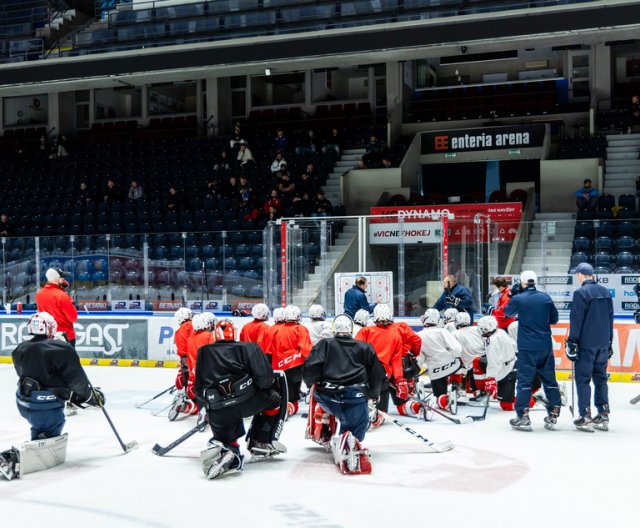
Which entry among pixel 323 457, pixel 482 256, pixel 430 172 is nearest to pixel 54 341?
pixel 323 457

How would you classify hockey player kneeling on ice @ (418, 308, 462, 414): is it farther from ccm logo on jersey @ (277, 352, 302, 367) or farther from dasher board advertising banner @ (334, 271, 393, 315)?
dasher board advertising banner @ (334, 271, 393, 315)

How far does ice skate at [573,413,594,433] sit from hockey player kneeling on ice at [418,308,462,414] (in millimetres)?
1403

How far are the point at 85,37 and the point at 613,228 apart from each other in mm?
14346

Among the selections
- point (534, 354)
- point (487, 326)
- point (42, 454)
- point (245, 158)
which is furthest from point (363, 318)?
point (245, 158)

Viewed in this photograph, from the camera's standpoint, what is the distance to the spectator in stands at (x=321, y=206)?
56.5ft

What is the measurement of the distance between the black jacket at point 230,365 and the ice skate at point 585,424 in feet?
10.6

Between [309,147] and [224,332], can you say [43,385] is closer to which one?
[224,332]

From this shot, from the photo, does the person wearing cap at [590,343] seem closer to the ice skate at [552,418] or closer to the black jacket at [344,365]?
the ice skate at [552,418]

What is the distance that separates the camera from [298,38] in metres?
18.5

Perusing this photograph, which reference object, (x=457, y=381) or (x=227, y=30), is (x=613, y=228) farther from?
(x=227, y=30)

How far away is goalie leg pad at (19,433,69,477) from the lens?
629 centimetres

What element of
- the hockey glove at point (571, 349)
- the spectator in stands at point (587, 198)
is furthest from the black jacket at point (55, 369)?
the spectator in stands at point (587, 198)

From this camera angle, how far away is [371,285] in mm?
12219

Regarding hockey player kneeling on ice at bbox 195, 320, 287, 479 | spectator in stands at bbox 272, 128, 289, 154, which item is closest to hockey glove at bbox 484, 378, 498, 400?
hockey player kneeling on ice at bbox 195, 320, 287, 479
